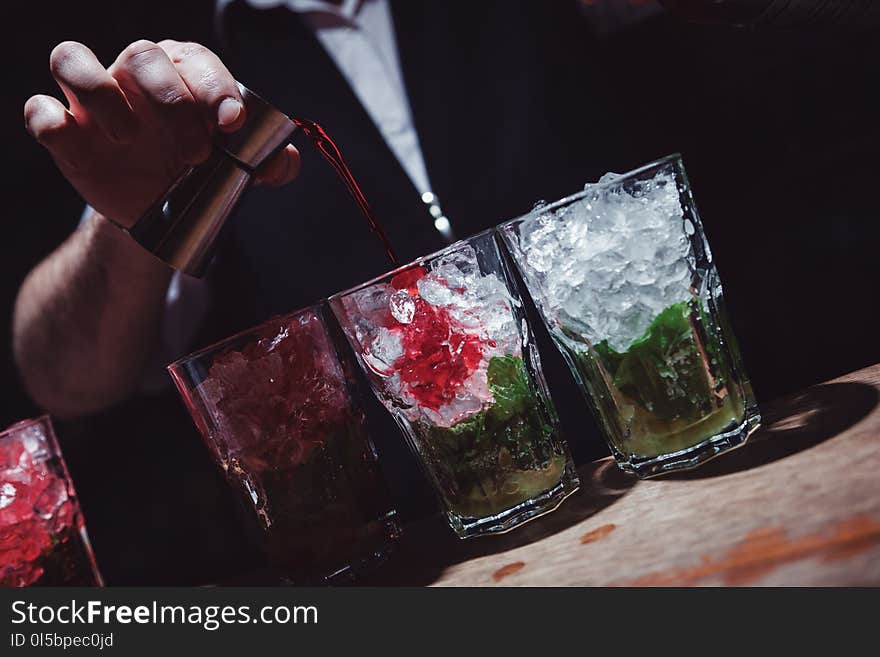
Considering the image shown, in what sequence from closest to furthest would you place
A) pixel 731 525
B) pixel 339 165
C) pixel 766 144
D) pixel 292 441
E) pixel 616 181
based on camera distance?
pixel 731 525 → pixel 616 181 → pixel 292 441 → pixel 339 165 → pixel 766 144

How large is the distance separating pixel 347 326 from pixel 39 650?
1.71ft

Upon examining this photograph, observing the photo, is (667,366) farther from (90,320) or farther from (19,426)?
(90,320)

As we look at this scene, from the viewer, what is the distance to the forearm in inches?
66.6

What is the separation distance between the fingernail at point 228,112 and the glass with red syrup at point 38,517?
58 centimetres

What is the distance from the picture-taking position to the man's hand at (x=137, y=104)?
100cm

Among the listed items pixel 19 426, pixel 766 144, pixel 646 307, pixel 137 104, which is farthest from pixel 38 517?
pixel 766 144

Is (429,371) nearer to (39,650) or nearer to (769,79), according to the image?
(39,650)

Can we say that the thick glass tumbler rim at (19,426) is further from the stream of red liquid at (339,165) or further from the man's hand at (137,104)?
the stream of red liquid at (339,165)

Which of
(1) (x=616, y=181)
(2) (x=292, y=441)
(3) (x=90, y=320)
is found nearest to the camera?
(1) (x=616, y=181)

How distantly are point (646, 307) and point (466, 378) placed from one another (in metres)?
0.23

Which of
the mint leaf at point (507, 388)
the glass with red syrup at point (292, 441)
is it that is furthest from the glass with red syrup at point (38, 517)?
the mint leaf at point (507, 388)

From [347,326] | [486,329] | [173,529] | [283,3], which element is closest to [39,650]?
[347,326]

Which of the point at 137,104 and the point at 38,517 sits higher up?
the point at 137,104

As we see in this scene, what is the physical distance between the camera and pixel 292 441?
3.10 ft
